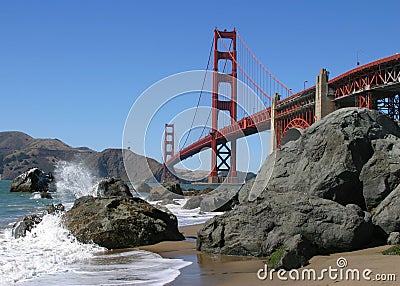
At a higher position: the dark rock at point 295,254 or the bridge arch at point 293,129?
the bridge arch at point 293,129

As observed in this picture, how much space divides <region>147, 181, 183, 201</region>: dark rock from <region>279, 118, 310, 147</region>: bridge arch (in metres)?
9.34

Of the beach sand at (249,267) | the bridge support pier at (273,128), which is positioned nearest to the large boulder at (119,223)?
the beach sand at (249,267)

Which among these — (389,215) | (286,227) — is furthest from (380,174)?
(286,227)

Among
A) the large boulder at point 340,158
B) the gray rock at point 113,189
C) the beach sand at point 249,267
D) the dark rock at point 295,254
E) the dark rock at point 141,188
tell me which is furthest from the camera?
the dark rock at point 141,188

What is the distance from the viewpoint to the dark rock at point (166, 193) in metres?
26.6

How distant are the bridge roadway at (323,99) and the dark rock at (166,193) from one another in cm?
1025

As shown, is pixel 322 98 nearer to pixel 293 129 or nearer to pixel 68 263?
pixel 293 129

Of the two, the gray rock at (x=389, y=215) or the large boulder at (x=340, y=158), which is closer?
the gray rock at (x=389, y=215)

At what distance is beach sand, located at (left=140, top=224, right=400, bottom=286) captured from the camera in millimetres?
5043

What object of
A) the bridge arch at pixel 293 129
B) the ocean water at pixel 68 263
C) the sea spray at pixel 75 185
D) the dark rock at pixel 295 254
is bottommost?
the ocean water at pixel 68 263

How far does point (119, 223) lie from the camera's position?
8.70 metres

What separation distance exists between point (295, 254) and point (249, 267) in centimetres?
64

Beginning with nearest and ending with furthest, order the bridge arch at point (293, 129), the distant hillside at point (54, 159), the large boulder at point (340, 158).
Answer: the large boulder at point (340, 158), the bridge arch at point (293, 129), the distant hillside at point (54, 159)

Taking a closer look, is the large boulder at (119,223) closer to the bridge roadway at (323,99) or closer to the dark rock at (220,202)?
the dark rock at (220,202)
